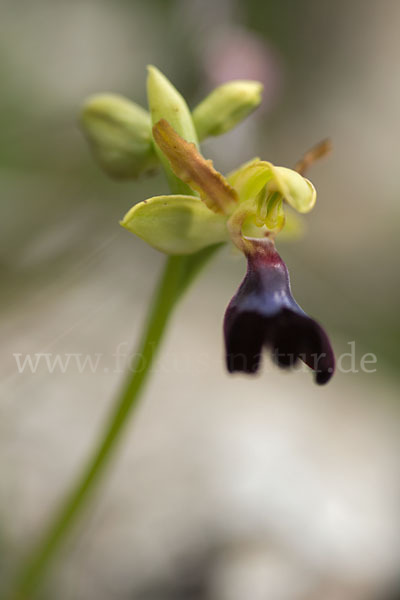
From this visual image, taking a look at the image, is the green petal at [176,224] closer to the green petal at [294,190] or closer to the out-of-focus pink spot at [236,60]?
the green petal at [294,190]

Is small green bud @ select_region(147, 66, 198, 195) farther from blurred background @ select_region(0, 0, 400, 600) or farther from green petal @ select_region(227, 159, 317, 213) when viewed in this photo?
blurred background @ select_region(0, 0, 400, 600)

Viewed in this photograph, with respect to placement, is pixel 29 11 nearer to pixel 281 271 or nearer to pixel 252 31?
pixel 252 31

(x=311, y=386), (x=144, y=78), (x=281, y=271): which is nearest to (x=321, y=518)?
(x=311, y=386)

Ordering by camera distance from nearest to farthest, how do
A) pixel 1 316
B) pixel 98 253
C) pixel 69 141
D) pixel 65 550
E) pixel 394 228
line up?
pixel 65 550 → pixel 1 316 → pixel 98 253 → pixel 69 141 → pixel 394 228

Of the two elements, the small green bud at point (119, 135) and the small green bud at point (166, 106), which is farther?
the small green bud at point (119, 135)

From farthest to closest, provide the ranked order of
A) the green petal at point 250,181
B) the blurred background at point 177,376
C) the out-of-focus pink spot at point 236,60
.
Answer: the out-of-focus pink spot at point 236,60
the blurred background at point 177,376
the green petal at point 250,181

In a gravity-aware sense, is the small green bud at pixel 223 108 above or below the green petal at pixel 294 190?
above

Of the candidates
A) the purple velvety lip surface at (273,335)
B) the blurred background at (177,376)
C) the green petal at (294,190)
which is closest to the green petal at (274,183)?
the green petal at (294,190)

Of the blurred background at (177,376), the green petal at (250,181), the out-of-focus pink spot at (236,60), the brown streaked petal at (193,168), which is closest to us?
the brown streaked petal at (193,168)
